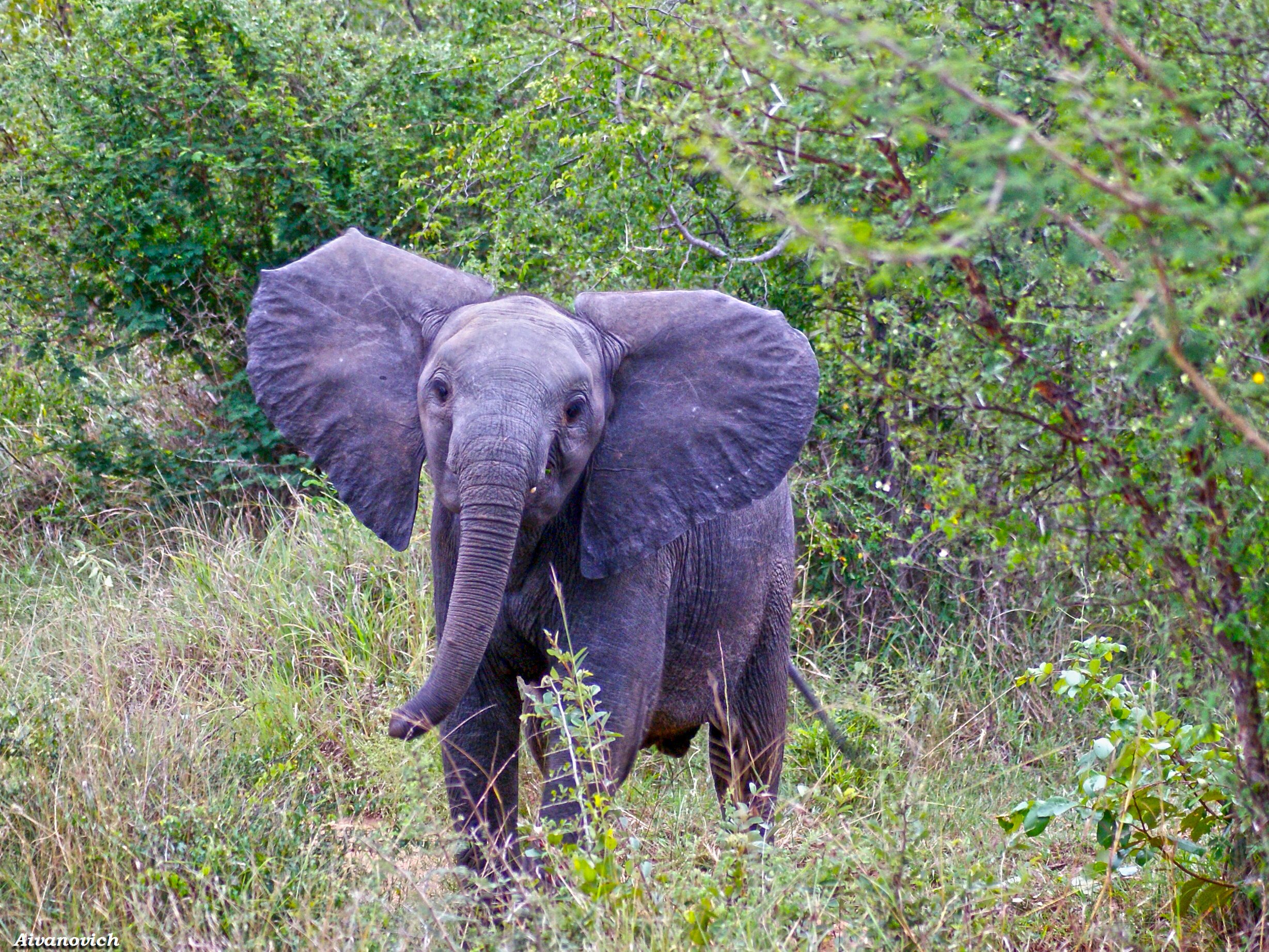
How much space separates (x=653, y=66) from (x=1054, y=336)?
1.20 m

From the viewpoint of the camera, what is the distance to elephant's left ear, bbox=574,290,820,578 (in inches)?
156

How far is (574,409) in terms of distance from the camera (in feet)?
12.2

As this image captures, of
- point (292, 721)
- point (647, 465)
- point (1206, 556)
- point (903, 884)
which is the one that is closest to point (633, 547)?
point (647, 465)

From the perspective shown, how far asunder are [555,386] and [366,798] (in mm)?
1918

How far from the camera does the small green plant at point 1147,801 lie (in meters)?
3.47

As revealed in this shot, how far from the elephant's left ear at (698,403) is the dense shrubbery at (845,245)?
28cm

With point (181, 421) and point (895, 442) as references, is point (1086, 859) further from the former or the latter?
point (181, 421)

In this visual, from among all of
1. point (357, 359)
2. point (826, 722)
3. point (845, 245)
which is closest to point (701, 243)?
point (826, 722)

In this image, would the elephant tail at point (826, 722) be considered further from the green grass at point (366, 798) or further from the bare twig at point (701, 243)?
the bare twig at point (701, 243)

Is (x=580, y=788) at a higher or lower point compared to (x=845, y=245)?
lower

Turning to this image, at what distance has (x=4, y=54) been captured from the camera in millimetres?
8539

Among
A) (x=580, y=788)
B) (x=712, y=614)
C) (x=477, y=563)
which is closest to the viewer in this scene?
(x=580, y=788)

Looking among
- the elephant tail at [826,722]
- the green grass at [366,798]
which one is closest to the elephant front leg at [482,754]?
the green grass at [366,798]

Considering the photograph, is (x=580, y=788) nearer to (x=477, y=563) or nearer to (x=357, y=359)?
(x=477, y=563)
